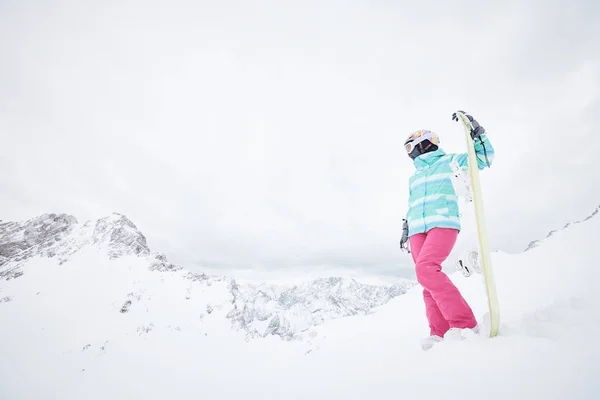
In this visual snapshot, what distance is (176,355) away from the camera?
30.6 metres

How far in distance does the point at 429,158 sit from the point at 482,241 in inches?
55.4

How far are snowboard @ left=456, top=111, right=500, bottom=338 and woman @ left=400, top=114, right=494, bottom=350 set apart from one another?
23 centimetres

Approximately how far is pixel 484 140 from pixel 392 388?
274 cm

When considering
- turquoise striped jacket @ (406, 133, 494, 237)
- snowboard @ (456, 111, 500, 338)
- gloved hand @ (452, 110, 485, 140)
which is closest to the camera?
snowboard @ (456, 111, 500, 338)

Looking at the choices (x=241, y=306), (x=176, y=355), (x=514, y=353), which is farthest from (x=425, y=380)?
(x=241, y=306)

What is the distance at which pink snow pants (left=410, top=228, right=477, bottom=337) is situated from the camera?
2.56m

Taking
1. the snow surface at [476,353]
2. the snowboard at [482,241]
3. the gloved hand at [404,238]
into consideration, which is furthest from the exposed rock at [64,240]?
the snowboard at [482,241]

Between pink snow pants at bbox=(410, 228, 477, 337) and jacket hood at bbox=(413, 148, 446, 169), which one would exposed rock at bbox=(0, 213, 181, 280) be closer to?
pink snow pants at bbox=(410, 228, 477, 337)

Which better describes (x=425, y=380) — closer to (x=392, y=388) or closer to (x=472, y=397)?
(x=392, y=388)

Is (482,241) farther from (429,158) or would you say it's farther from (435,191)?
(429,158)

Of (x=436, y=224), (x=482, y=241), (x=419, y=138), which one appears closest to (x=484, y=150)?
(x=419, y=138)

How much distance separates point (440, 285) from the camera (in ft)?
8.79

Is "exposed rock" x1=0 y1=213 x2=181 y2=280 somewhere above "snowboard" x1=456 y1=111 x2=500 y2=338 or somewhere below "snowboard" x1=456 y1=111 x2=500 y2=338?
above

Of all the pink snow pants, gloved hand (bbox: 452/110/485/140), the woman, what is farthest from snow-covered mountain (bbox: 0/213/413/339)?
gloved hand (bbox: 452/110/485/140)
